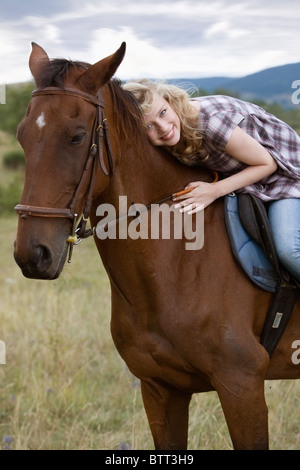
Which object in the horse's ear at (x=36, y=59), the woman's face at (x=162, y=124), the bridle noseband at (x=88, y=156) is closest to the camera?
the bridle noseband at (x=88, y=156)

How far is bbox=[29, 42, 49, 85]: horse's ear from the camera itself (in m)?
3.00

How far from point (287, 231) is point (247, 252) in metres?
0.22

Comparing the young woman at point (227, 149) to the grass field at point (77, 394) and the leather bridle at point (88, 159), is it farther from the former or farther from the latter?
the grass field at point (77, 394)

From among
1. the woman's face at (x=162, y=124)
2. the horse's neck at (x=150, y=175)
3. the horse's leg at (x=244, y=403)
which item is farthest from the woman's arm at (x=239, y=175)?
the horse's leg at (x=244, y=403)

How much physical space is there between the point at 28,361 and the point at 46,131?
11.8ft

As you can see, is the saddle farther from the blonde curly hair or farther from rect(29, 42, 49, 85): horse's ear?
rect(29, 42, 49, 85): horse's ear

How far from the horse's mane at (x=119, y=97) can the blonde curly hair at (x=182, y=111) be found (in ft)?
0.30

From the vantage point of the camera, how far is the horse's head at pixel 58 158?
8.86 ft

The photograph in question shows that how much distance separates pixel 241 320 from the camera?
10.4 feet

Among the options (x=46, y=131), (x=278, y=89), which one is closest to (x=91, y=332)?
(x=46, y=131)

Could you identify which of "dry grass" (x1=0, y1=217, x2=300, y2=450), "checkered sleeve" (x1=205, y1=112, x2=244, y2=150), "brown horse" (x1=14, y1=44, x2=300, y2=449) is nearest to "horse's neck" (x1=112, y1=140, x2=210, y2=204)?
"brown horse" (x1=14, y1=44, x2=300, y2=449)

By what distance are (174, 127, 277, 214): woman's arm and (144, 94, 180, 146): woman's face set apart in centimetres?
27

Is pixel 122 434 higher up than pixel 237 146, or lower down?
lower down

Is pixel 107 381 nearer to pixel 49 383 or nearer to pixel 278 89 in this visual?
pixel 49 383
